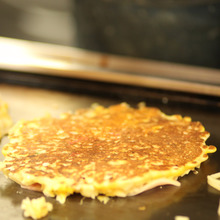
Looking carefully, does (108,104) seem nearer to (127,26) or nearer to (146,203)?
(127,26)

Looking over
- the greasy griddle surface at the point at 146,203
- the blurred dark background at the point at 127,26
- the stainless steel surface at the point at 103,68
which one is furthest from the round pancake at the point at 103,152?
the blurred dark background at the point at 127,26

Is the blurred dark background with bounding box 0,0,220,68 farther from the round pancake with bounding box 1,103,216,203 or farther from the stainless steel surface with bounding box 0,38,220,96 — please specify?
the round pancake with bounding box 1,103,216,203

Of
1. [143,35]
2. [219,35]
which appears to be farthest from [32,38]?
[219,35]

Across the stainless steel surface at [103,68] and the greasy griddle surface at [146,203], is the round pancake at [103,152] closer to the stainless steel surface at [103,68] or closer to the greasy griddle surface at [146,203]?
the greasy griddle surface at [146,203]

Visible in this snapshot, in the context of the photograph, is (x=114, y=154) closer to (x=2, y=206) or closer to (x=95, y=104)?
(x=2, y=206)

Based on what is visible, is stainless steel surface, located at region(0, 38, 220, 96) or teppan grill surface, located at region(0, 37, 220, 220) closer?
teppan grill surface, located at region(0, 37, 220, 220)

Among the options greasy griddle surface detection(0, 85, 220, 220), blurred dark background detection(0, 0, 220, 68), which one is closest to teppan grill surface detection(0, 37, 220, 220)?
greasy griddle surface detection(0, 85, 220, 220)

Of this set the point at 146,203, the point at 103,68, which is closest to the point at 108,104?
the point at 103,68
